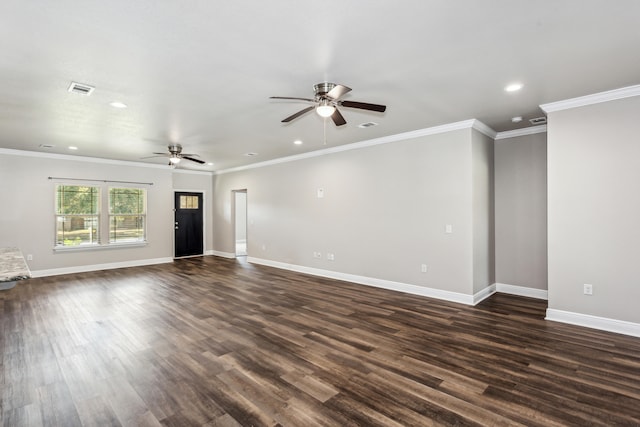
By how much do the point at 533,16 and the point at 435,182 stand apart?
300cm

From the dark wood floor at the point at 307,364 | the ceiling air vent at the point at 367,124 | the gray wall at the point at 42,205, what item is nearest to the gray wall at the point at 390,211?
the dark wood floor at the point at 307,364

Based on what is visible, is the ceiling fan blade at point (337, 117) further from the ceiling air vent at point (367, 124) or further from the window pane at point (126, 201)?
the window pane at point (126, 201)

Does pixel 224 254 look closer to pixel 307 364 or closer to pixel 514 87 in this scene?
pixel 307 364

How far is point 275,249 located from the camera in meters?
7.77

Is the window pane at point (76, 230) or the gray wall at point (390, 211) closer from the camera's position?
the gray wall at point (390, 211)

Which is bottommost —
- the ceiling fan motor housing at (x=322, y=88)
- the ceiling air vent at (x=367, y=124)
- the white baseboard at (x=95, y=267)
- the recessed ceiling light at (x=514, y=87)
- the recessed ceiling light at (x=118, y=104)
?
the white baseboard at (x=95, y=267)

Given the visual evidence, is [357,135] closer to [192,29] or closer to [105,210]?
[192,29]

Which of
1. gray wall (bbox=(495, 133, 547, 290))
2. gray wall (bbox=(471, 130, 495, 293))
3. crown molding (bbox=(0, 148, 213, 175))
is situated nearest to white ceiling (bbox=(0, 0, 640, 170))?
gray wall (bbox=(471, 130, 495, 293))

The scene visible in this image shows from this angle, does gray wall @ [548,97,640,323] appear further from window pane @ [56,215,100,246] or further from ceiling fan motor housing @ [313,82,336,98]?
window pane @ [56,215,100,246]

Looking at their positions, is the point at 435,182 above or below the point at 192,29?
below

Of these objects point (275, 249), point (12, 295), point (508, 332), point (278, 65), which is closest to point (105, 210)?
point (12, 295)

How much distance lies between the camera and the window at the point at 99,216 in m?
7.00

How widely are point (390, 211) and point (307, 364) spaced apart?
10.8 ft

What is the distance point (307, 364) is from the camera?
283 centimetres
